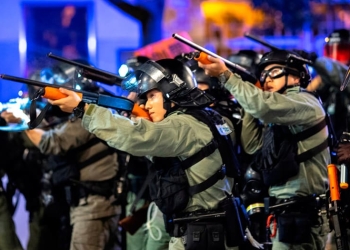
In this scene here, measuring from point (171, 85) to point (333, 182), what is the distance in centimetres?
129

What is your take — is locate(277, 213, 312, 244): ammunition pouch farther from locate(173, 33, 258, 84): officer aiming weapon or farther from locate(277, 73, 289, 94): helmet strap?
locate(173, 33, 258, 84): officer aiming weapon

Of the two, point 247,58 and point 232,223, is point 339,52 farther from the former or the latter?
point 232,223

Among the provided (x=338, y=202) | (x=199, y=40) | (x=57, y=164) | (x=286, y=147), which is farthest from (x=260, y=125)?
(x=199, y=40)

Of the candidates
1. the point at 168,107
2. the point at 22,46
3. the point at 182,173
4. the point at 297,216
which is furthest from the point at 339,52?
the point at 22,46

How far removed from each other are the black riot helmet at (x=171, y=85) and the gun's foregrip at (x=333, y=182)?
0.94 metres

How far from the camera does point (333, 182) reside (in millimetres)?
5234

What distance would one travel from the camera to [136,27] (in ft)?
52.7

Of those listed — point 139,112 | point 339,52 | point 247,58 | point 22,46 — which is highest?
point 22,46

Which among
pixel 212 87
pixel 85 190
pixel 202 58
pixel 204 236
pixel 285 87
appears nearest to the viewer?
pixel 204 236

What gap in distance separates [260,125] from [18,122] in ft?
Answer: 6.62

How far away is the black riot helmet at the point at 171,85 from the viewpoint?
16.9ft

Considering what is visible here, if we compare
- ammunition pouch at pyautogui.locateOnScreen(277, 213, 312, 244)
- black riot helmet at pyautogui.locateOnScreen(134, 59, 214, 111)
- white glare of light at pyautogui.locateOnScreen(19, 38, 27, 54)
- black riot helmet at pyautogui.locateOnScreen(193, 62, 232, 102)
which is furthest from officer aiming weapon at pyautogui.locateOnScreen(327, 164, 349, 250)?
white glare of light at pyautogui.locateOnScreen(19, 38, 27, 54)

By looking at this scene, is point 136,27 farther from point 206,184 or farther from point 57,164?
point 206,184

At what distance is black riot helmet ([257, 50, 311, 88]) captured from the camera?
20.0ft
